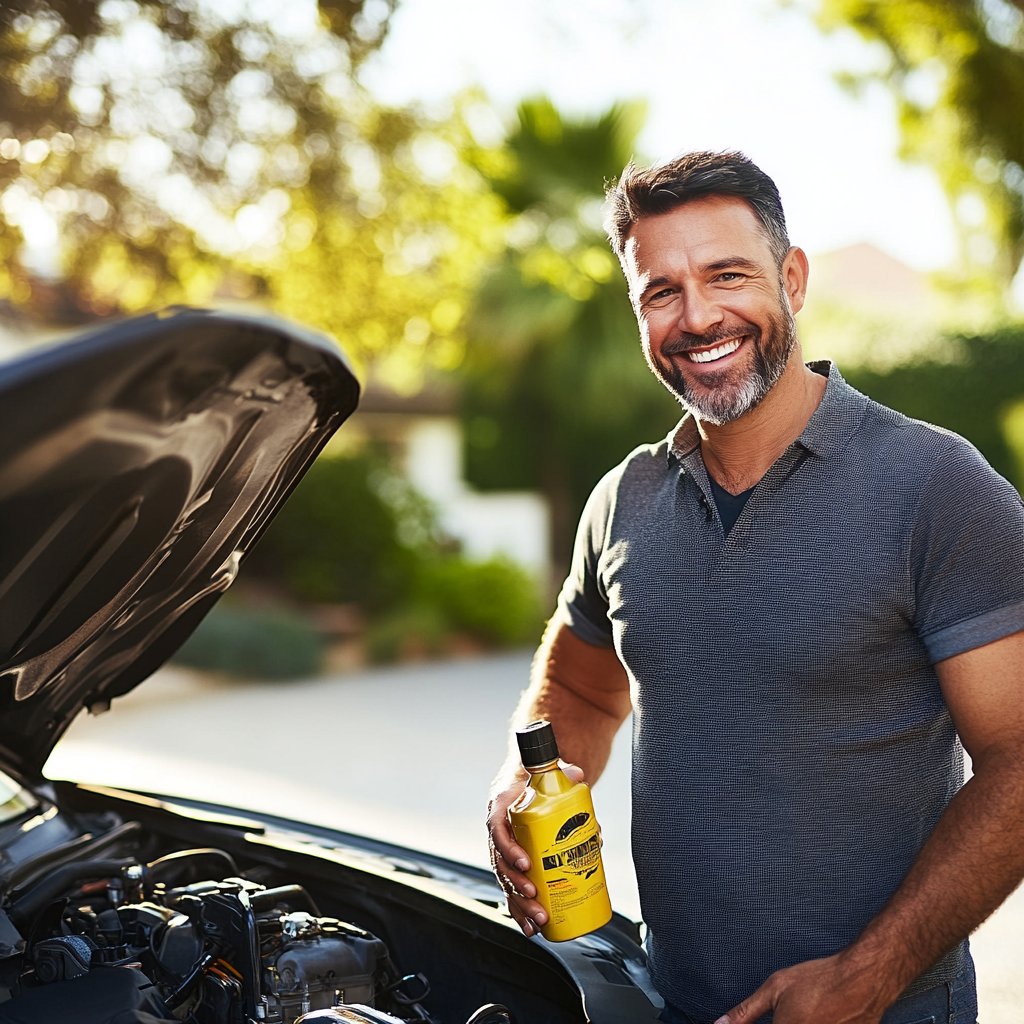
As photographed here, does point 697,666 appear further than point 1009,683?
Yes

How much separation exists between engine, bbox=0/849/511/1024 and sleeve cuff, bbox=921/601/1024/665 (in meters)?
0.93

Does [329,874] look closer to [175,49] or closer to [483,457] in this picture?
[175,49]

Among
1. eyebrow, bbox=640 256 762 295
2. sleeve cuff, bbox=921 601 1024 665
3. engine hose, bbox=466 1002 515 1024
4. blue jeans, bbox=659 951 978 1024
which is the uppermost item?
eyebrow, bbox=640 256 762 295

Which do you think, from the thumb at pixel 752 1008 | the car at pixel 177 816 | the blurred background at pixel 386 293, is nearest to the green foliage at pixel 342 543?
the blurred background at pixel 386 293

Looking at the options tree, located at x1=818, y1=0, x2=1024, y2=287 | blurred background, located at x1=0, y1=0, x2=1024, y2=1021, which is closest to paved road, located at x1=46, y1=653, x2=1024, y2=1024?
blurred background, located at x1=0, y1=0, x2=1024, y2=1021

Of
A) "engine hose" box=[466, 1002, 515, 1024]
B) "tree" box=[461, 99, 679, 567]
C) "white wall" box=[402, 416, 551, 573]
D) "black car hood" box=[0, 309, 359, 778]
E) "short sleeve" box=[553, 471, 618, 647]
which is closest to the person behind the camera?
"black car hood" box=[0, 309, 359, 778]

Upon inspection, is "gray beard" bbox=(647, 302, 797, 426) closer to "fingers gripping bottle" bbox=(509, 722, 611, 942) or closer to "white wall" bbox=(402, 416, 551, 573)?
"fingers gripping bottle" bbox=(509, 722, 611, 942)

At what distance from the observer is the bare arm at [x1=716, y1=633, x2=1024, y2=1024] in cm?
158

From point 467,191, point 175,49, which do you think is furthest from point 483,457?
point 175,49

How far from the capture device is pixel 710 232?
1948 millimetres

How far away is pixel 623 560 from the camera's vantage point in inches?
79.7

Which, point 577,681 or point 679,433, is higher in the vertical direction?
point 679,433

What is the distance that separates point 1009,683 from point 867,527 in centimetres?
30

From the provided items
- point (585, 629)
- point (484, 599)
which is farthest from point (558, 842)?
point (484, 599)
